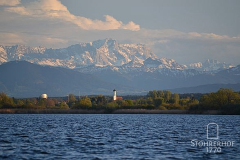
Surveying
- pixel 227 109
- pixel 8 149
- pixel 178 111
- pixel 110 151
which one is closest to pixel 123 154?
pixel 110 151

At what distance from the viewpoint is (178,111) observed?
17888cm

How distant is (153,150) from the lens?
168 feet

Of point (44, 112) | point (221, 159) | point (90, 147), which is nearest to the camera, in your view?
point (221, 159)

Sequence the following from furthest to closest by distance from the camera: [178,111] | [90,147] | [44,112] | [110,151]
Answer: [44,112], [178,111], [90,147], [110,151]

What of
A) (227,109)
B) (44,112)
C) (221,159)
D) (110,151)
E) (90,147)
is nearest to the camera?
(221,159)

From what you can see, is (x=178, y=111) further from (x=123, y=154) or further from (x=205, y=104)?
(x=123, y=154)

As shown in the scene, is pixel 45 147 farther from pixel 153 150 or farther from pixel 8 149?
pixel 153 150

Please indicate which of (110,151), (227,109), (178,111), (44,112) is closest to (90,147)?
(110,151)

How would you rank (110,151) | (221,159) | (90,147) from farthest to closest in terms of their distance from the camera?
(90,147) → (110,151) → (221,159)

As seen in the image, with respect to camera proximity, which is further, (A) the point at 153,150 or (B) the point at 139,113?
(B) the point at 139,113

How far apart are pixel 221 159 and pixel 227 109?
11293 centimetres

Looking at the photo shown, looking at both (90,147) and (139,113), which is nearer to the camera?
(90,147)

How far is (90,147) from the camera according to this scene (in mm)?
53906

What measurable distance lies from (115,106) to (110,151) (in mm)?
136964
